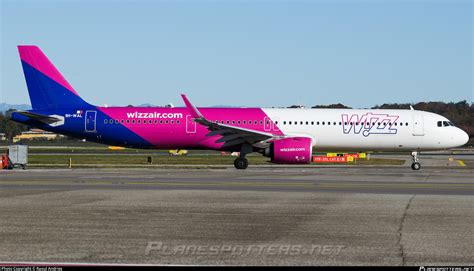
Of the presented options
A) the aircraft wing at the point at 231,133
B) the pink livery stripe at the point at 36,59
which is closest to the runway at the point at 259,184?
the aircraft wing at the point at 231,133

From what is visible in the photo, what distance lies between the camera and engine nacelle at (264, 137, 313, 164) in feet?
119

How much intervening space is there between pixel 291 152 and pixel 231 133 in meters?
3.47

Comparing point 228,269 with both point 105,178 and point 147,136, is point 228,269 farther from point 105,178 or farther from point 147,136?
point 147,136

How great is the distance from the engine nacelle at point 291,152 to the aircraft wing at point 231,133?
1171 mm

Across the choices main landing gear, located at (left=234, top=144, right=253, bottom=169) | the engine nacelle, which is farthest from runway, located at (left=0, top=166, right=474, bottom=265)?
main landing gear, located at (left=234, top=144, right=253, bottom=169)

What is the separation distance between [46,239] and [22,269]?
323 cm

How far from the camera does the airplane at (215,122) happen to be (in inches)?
1522

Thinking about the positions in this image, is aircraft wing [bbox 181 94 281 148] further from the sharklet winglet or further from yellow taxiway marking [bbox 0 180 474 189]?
yellow taxiway marking [bbox 0 180 474 189]

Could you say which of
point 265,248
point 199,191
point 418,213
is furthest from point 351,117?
point 265,248

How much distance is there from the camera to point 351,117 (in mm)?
39281

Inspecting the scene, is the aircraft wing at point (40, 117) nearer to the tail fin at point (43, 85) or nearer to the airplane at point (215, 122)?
the airplane at point (215, 122)

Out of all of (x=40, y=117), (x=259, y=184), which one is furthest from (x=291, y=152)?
(x=40, y=117)

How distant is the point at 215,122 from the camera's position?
38.5m

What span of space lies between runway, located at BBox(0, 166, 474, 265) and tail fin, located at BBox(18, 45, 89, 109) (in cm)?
1557
